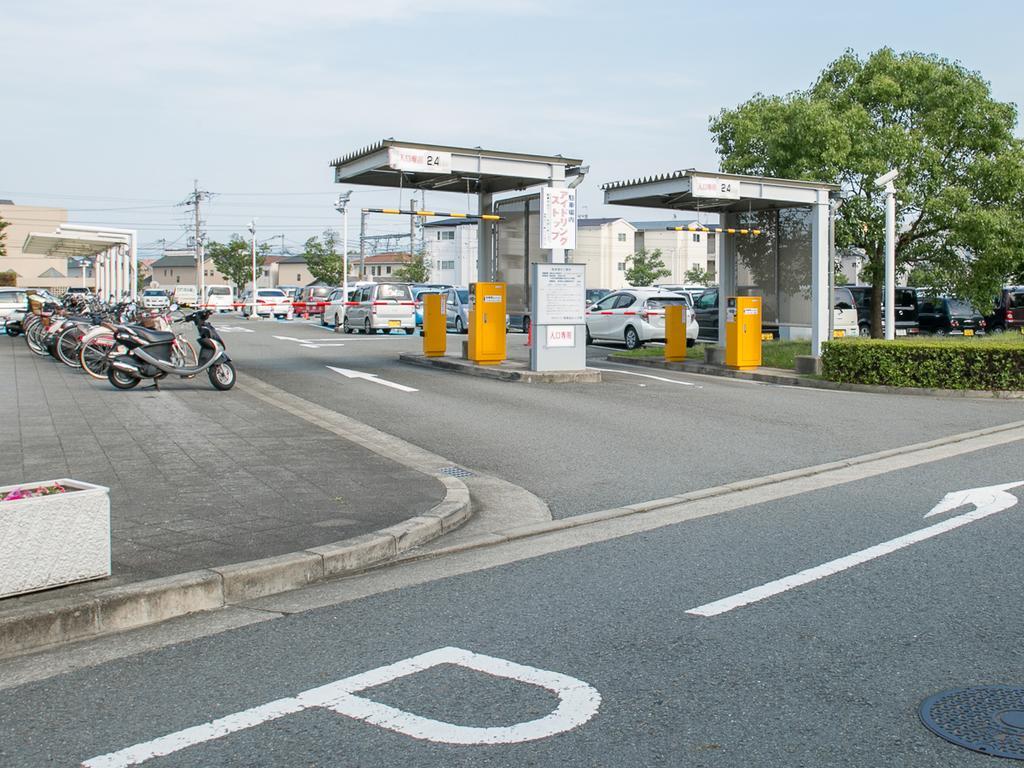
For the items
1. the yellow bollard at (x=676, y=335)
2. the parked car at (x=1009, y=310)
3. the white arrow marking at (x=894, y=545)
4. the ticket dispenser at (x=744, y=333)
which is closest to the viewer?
the white arrow marking at (x=894, y=545)

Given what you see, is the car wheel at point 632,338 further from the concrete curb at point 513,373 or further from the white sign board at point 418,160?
the white sign board at point 418,160

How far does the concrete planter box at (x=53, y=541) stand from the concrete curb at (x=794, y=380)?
46.2ft

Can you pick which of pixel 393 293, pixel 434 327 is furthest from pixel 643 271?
pixel 434 327

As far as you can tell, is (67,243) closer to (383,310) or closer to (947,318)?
(383,310)

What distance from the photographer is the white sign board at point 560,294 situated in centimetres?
1823

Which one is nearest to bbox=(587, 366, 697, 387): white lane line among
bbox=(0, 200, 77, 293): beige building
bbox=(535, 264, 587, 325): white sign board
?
bbox=(535, 264, 587, 325): white sign board

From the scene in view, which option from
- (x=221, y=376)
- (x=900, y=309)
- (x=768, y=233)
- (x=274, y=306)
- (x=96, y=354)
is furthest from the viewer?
(x=274, y=306)

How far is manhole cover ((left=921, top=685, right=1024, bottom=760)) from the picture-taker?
3674mm

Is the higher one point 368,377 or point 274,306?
point 274,306

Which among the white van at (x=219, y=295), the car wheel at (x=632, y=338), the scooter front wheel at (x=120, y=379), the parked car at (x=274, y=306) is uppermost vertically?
the white van at (x=219, y=295)

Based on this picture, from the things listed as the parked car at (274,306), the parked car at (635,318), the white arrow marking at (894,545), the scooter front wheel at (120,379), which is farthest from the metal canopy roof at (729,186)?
the parked car at (274,306)

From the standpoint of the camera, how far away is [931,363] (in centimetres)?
1673

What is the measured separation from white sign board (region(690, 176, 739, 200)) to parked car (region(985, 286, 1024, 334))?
17.4 m

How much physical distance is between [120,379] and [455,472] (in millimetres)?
7848
